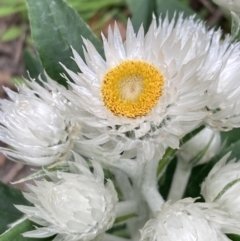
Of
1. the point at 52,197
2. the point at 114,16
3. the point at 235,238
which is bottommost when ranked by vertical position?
the point at 235,238

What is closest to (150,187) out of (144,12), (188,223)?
(188,223)

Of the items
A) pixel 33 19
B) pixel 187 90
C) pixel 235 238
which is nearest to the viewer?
pixel 187 90

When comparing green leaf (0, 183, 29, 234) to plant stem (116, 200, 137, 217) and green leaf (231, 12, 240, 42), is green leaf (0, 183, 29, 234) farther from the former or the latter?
green leaf (231, 12, 240, 42)

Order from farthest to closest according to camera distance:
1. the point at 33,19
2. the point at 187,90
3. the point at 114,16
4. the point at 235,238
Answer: the point at 114,16, the point at 33,19, the point at 235,238, the point at 187,90

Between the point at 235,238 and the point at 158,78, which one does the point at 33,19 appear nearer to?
the point at 158,78

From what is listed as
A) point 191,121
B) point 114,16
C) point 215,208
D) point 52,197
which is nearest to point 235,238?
point 215,208

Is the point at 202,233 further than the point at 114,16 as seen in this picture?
No

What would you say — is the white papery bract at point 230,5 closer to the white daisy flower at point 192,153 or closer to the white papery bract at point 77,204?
the white daisy flower at point 192,153

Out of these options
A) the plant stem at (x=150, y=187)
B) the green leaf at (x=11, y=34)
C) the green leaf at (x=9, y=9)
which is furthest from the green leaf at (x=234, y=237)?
the green leaf at (x=11, y=34)

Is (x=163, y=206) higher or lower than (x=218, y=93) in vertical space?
lower
